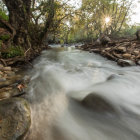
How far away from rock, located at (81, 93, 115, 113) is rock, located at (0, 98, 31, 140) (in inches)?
49.3

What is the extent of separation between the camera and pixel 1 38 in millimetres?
3617

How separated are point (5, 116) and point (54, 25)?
968cm

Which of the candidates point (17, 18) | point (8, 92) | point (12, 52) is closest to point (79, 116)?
point (8, 92)

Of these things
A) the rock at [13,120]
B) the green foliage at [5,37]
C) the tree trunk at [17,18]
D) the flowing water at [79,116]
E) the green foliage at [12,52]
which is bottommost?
the flowing water at [79,116]

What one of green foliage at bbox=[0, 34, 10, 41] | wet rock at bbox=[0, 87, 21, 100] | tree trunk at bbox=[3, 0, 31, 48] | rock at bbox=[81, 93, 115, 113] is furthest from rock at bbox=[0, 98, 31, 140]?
tree trunk at bbox=[3, 0, 31, 48]

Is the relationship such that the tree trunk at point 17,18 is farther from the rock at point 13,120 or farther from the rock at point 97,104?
the rock at point 97,104

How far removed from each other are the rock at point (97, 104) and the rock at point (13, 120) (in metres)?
1.25

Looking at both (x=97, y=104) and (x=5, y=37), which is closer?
(x=97, y=104)

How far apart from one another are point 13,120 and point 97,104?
161cm

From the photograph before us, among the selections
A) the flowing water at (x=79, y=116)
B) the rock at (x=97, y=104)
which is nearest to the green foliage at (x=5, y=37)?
the flowing water at (x=79, y=116)

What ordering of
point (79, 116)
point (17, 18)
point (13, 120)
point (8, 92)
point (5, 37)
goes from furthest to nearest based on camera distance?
1. point (17, 18)
2. point (5, 37)
3. point (8, 92)
4. point (79, 116)
5. point (13, 120)

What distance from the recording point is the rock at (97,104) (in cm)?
187

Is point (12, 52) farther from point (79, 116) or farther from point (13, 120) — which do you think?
point (79, 116)

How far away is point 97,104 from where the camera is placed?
198 cm
